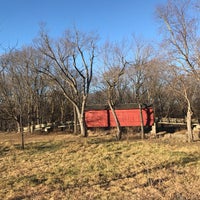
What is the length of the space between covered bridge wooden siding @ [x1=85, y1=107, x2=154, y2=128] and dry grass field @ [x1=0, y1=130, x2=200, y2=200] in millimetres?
12947

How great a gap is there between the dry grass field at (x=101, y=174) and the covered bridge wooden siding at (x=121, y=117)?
12.9 metres

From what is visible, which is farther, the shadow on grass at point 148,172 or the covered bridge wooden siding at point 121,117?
the covered bridge wooden siding at point 121,117

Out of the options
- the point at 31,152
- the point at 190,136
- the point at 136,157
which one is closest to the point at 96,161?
the point at 136,157

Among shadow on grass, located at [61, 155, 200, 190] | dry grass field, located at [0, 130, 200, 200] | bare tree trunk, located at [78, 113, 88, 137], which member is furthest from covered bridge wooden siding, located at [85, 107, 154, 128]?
shadow on grass, located at [61, 155, 200, 190]

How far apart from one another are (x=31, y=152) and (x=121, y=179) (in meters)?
7.24

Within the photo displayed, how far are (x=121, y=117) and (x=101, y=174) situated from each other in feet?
58.8

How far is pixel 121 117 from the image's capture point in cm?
2600

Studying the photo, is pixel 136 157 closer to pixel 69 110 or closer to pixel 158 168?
pixel 158 168

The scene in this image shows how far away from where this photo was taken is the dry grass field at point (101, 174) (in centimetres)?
616

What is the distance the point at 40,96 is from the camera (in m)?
31.4

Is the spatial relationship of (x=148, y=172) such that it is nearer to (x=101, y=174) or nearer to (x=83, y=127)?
(x=101, y=174)

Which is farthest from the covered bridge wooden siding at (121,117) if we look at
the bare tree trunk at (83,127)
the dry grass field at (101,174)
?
the dry grass field at (101,174)

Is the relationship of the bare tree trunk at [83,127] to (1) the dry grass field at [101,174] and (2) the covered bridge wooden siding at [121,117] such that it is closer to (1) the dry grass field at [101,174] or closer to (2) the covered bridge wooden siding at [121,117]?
(2) the covered bridge wooden siding at [121,117]

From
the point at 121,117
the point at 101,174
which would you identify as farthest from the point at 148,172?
the point at 121,117
